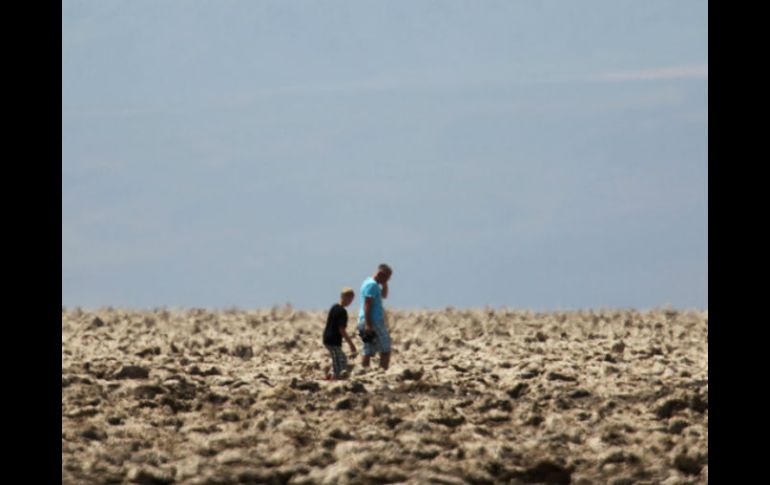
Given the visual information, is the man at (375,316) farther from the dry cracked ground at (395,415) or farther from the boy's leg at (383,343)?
the dry cracked ground at (395,415)

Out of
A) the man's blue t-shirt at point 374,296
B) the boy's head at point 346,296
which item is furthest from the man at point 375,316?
Result: the boy's head at point 346,296

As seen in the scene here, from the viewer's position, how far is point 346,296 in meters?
17.4

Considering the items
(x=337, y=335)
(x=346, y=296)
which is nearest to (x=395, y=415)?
(x=337, y=335)

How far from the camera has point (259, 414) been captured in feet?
45.7

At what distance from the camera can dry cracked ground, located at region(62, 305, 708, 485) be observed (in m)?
11.6

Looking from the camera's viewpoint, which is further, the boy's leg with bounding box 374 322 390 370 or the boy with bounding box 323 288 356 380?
the boy's leg with bounding box 374 322 390 370

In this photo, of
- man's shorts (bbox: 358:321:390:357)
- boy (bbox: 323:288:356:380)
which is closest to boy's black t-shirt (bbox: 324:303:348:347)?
boy (bbox: 323:288:356:380)

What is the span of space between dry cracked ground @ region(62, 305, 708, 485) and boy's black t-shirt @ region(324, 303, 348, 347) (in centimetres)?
68

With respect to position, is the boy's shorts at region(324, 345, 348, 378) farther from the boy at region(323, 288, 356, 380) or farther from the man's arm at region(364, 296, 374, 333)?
the man's arm at region(364, 296, 374, 333)

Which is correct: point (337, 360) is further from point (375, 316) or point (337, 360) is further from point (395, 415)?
point (395, 415)
